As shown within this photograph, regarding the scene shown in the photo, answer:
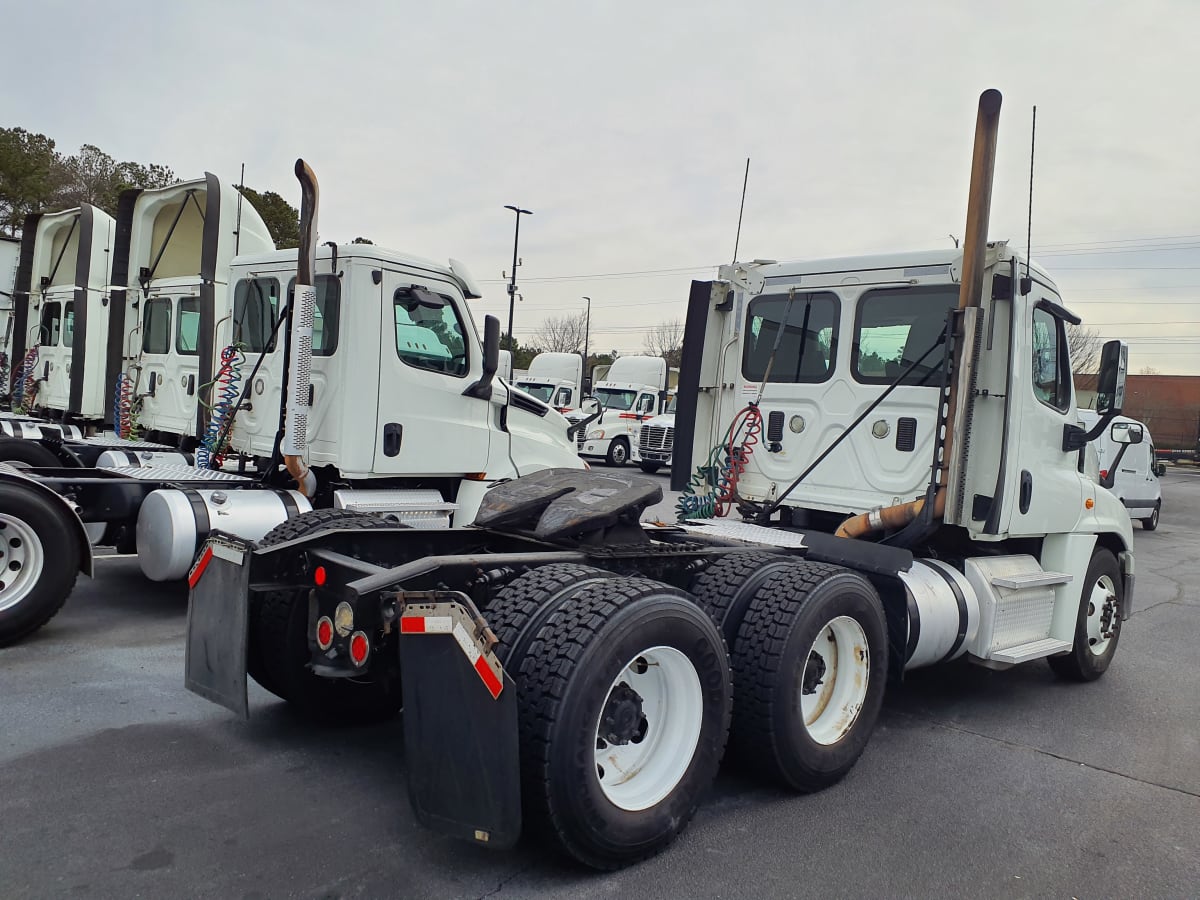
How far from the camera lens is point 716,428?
657 centimetres

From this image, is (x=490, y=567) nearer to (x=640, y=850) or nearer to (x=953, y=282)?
(x=640, y=850)

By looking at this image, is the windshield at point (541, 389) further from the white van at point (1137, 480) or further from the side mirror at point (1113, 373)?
the side mirror at point (1113, 373)

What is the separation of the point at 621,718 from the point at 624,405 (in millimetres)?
21911

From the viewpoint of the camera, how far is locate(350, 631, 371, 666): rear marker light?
335cm

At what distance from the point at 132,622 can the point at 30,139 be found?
101 ft

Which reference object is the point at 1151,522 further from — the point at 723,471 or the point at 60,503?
the point at 60,503

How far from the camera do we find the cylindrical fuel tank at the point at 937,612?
4.87 metres

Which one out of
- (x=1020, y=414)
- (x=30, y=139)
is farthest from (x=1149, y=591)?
(x=30, y=139)

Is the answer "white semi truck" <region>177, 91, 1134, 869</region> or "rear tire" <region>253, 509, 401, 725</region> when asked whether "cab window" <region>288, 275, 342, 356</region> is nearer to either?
"white semi truck" <region>177, 91, 1134, 869</region>

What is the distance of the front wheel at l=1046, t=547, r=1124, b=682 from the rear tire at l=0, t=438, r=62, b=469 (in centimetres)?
825

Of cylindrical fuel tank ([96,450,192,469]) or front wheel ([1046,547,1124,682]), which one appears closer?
front wheel ([1046,547,1124,682])

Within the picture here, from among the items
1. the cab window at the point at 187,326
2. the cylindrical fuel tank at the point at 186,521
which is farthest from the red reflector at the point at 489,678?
the cab window at the point at 187,326

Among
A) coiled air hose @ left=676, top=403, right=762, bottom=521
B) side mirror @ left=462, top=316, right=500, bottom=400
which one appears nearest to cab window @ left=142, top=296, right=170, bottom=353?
side mirror @ left=462, top=316, right=500, bottom=400

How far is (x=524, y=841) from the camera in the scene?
3355mm
